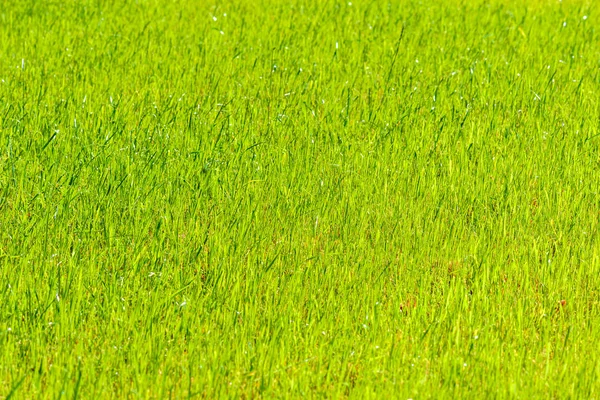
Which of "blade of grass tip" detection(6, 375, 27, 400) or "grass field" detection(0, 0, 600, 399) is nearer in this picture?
"blade of grass tip" detection(6, 375, 27, 400)

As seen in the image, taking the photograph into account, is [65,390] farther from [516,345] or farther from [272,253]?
[516,345]

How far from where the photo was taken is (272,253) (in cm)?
431

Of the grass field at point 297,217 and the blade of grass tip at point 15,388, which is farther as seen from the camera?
the grass field at point 297,217

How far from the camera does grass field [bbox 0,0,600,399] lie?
11.7 ft

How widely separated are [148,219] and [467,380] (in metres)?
1.76

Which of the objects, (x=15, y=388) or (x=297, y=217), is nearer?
(x=15, y=388)

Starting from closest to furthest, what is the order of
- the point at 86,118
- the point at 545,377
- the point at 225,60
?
the point at 545,377 < the point at 86,118 < the point at 225,60

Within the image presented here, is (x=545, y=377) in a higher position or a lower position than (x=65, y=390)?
higher

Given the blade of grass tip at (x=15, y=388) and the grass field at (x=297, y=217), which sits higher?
the grass field at (x=297, y=217)

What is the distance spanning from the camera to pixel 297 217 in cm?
461

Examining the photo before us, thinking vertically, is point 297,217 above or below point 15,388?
above

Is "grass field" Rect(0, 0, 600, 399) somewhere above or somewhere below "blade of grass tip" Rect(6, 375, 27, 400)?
above

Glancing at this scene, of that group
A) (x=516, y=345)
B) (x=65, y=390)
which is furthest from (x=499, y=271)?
(x=65, y=390)

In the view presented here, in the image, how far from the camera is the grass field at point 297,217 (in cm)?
356
